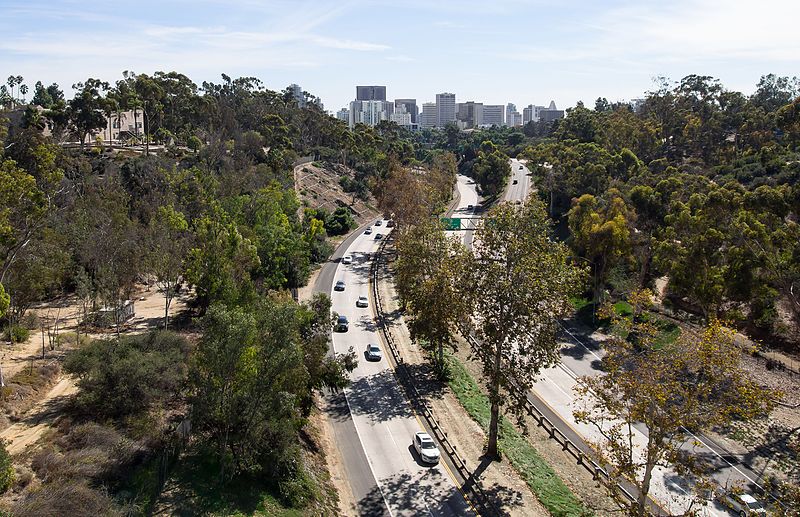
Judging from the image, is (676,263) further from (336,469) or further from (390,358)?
(336,469)

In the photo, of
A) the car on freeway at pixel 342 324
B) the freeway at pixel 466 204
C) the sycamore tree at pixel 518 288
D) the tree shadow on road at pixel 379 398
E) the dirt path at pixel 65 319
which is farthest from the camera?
the freeway at pixel 466 204

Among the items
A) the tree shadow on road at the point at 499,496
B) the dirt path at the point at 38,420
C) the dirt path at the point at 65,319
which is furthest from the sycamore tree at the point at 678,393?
the dirt path at the point at 65,319

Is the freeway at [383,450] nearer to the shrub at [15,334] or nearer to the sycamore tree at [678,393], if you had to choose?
the sycamore tree at [678,393]

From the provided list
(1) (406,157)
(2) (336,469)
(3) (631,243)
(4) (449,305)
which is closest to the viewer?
(2) (336,469)

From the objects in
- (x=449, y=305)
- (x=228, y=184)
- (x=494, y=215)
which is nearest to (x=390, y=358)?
(x=449, y=305)

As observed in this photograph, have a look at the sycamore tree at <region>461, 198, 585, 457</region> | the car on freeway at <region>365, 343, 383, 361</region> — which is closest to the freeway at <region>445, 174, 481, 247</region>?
the car on freeway at <region>365, 343, 383, 361</region>

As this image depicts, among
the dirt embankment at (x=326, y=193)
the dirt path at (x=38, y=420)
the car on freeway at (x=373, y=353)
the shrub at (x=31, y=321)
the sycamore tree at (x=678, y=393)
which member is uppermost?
the dirt embankment at (x=326, y=193)

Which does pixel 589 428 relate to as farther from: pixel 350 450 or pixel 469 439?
pixel 350 450
